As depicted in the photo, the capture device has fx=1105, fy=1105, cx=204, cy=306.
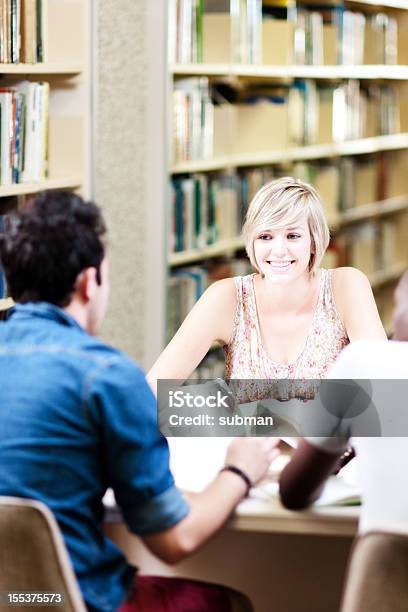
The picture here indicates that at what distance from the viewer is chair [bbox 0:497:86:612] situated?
1.39m

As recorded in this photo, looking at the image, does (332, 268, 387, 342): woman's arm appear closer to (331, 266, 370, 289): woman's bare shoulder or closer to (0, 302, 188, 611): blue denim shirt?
(331, 266, 370, 289): woman's bare shoulder

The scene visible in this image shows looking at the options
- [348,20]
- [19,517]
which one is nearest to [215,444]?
[19,517]

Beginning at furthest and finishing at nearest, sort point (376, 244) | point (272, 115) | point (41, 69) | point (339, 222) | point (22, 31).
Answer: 1. point (376, 244)
2. point (339, 222)
3. point (272, 115)
4. point (41, 69)
5. point (22, 31)

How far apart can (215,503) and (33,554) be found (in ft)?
0.87

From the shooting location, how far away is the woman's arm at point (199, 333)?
8.03 feet

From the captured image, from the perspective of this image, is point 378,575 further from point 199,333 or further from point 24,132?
point 24,132

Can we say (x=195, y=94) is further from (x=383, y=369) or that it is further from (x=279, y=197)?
(x=383, y=369)

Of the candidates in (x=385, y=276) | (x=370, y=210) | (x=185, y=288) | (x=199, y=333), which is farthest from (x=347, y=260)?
(x=199, y=333)

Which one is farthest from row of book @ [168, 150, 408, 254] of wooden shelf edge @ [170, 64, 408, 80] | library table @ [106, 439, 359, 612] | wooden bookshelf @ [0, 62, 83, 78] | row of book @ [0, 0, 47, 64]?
library table @ [106, 439, 359, 612]

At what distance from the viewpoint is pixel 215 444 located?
199 cm

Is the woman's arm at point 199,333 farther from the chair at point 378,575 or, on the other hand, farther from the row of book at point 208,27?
the row of book at point 208,27

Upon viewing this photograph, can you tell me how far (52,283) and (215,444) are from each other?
57 cm

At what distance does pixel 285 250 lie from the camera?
8.16 feet

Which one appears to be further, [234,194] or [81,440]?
[234,194]
